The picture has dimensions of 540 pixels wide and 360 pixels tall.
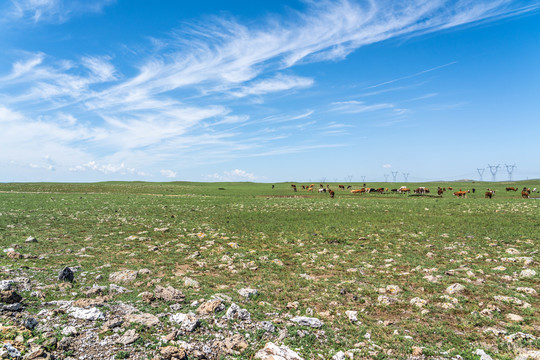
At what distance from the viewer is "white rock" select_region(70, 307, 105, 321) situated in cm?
679

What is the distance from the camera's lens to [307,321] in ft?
24.0

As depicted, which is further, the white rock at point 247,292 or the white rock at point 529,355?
the white rock at point 247,292

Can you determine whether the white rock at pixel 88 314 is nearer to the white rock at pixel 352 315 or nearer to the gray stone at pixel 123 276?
the gray stone at pixel 123 276

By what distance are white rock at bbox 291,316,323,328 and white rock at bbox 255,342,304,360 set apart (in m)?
1.23

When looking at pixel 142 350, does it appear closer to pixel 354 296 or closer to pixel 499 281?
pixel 354 296

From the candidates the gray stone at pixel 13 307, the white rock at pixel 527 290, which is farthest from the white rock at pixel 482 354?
the gray stone at pixel 13 307

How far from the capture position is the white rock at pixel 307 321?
283 inches

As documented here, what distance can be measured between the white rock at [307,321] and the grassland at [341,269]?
259mm

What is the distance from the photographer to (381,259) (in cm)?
1330

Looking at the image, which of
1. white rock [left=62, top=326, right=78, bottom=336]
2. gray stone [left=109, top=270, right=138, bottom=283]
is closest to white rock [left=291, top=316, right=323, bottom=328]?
white rock [left=62, top=326, right=78, bottom=336]

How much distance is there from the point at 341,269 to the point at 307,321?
516cm

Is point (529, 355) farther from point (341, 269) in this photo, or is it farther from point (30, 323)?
point (30, 323)

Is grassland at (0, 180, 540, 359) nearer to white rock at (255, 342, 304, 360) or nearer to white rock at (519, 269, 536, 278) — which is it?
white rock at (519, 269, 536, 278)

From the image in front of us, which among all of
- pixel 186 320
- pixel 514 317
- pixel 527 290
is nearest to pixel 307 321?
pixel 186 320
